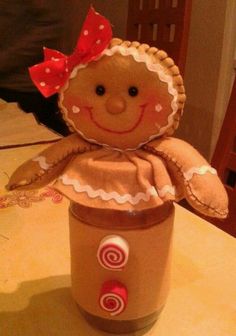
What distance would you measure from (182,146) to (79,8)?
8.01 feet

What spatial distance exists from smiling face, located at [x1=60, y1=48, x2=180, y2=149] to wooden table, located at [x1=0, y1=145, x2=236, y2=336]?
0.65 ft

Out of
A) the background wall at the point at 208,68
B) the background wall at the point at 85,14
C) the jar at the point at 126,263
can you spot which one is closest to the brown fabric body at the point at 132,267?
the jar at the point at 126,263

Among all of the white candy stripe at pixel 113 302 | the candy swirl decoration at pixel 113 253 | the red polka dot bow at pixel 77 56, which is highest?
the red polka dot bow at pixel 77 56

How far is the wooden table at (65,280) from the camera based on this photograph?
0.43 metres

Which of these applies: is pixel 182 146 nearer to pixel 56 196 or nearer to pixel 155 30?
pixel 56 196

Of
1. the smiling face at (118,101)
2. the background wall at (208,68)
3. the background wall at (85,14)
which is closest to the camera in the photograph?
the smiling face at (118,101)

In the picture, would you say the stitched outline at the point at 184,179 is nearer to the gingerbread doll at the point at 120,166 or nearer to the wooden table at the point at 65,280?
the gingerbread doll at the point at 120,166

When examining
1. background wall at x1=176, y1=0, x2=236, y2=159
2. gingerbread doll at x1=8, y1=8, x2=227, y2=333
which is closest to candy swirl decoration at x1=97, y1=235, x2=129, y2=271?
gingerbread doll at x1=8, y1=8, x2=227, y2=333

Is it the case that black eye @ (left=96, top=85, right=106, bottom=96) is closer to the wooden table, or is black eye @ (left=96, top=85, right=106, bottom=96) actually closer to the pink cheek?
the pink cheek

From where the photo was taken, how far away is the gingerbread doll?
353mm

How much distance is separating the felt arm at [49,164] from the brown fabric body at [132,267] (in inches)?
1.9

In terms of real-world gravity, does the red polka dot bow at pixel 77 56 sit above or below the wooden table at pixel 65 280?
above

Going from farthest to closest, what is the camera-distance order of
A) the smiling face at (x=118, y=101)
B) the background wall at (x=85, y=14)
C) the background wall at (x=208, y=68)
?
the background wall at (x=85, y=14), the background wall at (x=208, y=68), the smiling face at (x=118, y=101)

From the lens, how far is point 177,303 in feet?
1.52
